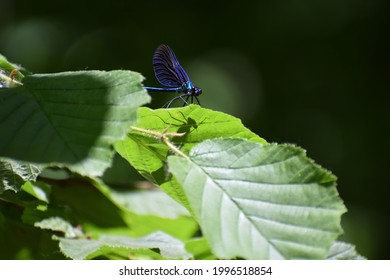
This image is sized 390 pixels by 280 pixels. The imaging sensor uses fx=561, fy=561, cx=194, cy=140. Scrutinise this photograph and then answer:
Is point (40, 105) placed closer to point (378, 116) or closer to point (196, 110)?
point (196, 110)

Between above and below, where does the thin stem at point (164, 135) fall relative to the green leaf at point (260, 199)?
above

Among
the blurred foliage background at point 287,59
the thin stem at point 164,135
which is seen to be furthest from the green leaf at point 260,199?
the blurred foliage background at point 287,59

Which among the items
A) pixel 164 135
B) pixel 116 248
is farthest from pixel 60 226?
pixel 164 135

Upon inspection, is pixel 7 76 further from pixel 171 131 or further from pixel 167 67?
pixel 167 67

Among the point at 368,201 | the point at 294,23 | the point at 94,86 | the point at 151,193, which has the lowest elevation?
the point at 94,86

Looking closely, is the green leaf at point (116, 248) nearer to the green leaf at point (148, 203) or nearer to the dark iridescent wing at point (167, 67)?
the green leaf at point (148, 203)

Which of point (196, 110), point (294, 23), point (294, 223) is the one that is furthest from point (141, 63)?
point (294, 223)
